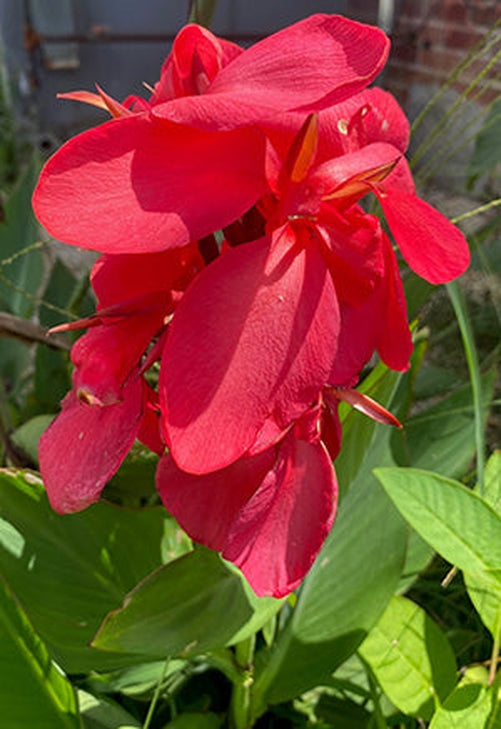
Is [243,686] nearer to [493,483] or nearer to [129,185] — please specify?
[493,483]

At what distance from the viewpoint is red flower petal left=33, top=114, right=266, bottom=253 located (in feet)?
0.86

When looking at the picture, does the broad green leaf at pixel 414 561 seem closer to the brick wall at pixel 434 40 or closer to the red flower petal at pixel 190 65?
the red flower petal at pixel 190 65

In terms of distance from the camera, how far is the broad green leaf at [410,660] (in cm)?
41

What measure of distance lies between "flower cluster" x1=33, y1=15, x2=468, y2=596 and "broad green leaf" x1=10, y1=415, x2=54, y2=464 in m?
0.26

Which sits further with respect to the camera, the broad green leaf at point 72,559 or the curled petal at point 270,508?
the broad green leaf at point 72,559

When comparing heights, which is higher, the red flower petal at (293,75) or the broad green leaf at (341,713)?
the red flower petal at (293,75)

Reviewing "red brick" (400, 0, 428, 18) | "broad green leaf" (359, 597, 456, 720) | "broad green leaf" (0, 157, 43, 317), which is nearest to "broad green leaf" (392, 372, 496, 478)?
"broad green leaf" (359, 597, 456, 720)

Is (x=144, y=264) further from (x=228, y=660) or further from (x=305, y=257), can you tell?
(x=228, y=660)

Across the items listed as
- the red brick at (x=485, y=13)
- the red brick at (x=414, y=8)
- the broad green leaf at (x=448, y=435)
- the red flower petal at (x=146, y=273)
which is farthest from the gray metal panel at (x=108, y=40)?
the red flower petal at (x=146, y=273)

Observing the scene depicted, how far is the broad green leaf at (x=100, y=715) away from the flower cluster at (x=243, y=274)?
191 millimetres

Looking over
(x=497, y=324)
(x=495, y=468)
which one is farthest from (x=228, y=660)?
(x=497, y=324)

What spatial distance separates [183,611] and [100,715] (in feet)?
0.38

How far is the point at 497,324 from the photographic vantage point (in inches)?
40.5

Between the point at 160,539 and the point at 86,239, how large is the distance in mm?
257
